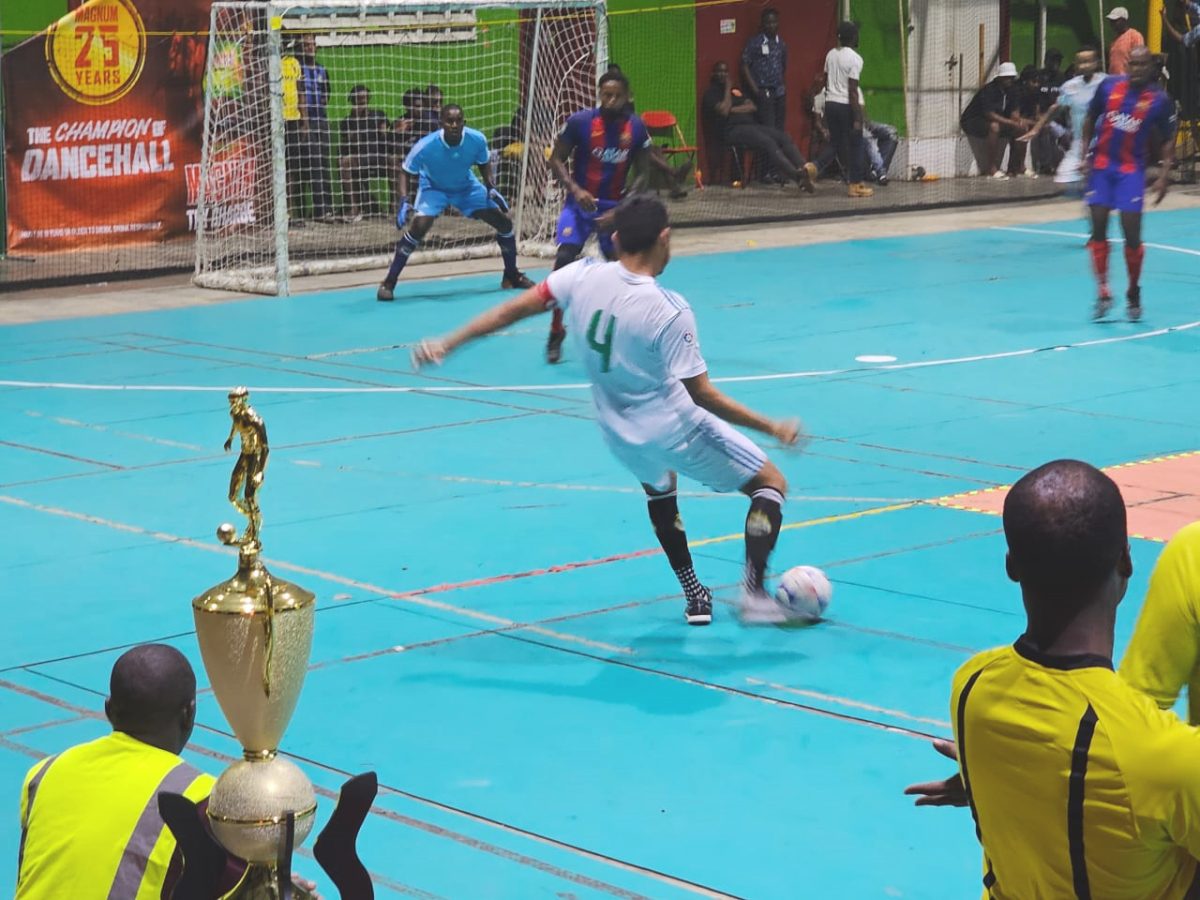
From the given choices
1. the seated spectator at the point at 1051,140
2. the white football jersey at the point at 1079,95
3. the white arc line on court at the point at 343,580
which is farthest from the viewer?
the seated spectator at the point at 1051,140

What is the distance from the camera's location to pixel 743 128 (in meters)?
28.4

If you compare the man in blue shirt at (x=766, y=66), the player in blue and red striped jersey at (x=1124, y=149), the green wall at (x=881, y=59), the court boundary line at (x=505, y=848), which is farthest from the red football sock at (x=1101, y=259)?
the green wall at (x=881, y=59)

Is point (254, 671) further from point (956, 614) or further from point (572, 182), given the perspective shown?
point (572, 182)

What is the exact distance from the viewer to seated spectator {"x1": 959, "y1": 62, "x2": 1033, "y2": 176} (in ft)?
103

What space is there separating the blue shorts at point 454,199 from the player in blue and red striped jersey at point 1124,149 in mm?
5903

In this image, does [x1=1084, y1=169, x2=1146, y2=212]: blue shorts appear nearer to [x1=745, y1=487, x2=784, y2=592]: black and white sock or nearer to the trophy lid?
[x1=745, y1=487, x2=784, y2=592]: black and white sock

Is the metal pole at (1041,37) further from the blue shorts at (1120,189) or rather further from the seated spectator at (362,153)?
the blue shorts at (1120,189)

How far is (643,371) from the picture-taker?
310 inches

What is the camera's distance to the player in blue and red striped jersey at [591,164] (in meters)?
15.5

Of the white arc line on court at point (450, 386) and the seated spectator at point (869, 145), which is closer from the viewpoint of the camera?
the white arc line on court at point (450, 386)

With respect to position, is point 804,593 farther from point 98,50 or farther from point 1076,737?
point 98,50

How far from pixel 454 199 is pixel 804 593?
1131 centimetres

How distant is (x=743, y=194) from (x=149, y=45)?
34.0ft

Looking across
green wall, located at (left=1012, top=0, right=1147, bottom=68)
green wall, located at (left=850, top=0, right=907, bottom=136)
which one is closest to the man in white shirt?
green wall, located at (left=850, top=0, right=907, bottom=136)
